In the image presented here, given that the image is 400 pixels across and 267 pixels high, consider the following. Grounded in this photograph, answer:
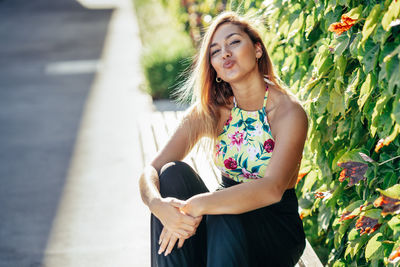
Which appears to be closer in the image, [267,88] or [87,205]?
[267,88]

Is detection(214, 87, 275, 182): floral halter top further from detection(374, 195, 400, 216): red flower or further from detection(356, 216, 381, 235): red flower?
detection(374, 195, 400, 216): red flower

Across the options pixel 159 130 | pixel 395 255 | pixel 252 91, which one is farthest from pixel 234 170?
pixel 159 130

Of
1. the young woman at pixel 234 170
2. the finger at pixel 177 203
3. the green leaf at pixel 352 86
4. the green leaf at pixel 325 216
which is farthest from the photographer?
the green leaf at pixel 325 216

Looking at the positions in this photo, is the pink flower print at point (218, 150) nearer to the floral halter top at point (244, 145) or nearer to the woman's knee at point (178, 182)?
the floral halter top at point (244, 145)

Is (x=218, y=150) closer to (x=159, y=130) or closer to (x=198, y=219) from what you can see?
(x=198, y=219)

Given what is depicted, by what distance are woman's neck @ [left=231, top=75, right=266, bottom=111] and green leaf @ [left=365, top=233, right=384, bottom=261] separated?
941 mm

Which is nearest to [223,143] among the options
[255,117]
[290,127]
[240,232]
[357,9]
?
[255,117]

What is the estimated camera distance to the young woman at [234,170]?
2527 mm

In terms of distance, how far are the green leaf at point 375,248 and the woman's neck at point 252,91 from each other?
3.09 ft

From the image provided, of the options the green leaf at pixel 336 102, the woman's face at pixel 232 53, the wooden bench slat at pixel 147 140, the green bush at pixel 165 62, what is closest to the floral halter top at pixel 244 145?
the woman's face at pixel 232 53

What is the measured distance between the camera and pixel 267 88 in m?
2.89

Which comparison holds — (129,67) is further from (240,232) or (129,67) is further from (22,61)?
(240,232)

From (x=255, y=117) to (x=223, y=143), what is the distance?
0.21 meters

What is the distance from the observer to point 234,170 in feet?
9.48
